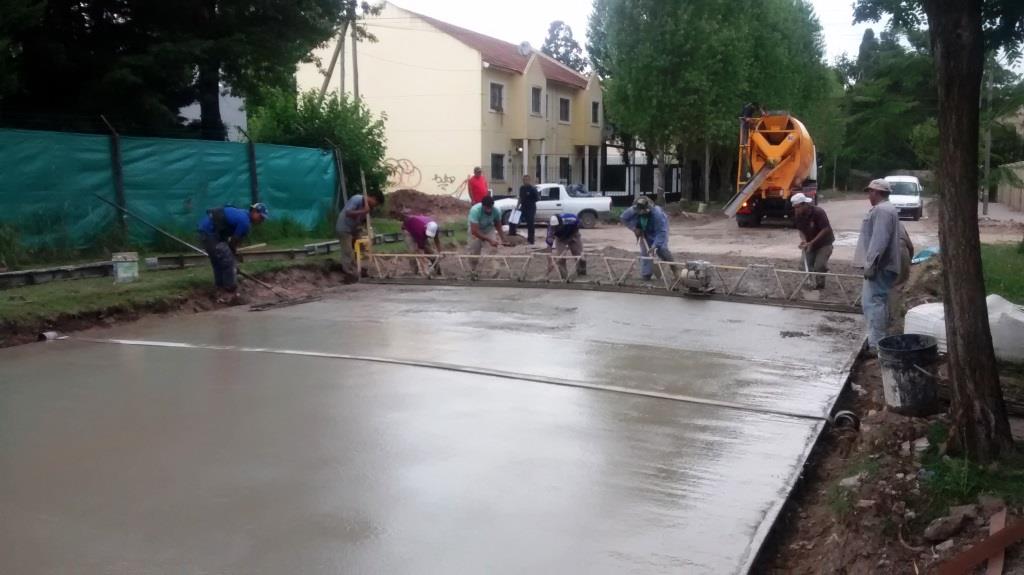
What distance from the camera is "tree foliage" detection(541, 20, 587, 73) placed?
2972 inches

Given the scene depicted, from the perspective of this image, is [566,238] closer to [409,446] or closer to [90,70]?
[90,70]

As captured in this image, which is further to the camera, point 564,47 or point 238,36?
point 564,47

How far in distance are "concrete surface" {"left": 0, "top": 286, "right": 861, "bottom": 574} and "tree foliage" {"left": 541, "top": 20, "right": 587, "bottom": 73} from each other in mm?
67889

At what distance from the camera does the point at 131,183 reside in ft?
48.4

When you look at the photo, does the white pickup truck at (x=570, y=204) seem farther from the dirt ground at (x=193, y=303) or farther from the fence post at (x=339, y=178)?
the dirt ground at (x=193, y=303)

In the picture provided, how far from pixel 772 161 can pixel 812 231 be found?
13295mm

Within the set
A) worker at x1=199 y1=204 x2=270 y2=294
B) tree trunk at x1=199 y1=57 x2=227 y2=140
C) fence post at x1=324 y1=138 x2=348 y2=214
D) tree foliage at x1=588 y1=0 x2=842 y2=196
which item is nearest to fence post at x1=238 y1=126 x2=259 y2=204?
tree trunk at x1=199 y1=57 x2=227 y2=140

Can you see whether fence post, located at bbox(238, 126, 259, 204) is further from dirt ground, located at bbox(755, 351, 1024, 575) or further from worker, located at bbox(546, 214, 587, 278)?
dirt ground, located at bbox(755, 351, 1024, 575)

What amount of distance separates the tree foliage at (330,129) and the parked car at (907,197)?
1726cm

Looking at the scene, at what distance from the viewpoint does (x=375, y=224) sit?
2164 centimetres

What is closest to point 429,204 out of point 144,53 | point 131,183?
point 144,53

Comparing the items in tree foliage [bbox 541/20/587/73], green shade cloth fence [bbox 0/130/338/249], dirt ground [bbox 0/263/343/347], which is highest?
tree foliage [bbox 541/20/587/73]

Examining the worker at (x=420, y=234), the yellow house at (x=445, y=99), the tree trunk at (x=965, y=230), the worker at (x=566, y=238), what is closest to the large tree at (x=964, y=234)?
the tree trunk at (x=965, y=230)

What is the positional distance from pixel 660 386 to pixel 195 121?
47.7 ft
